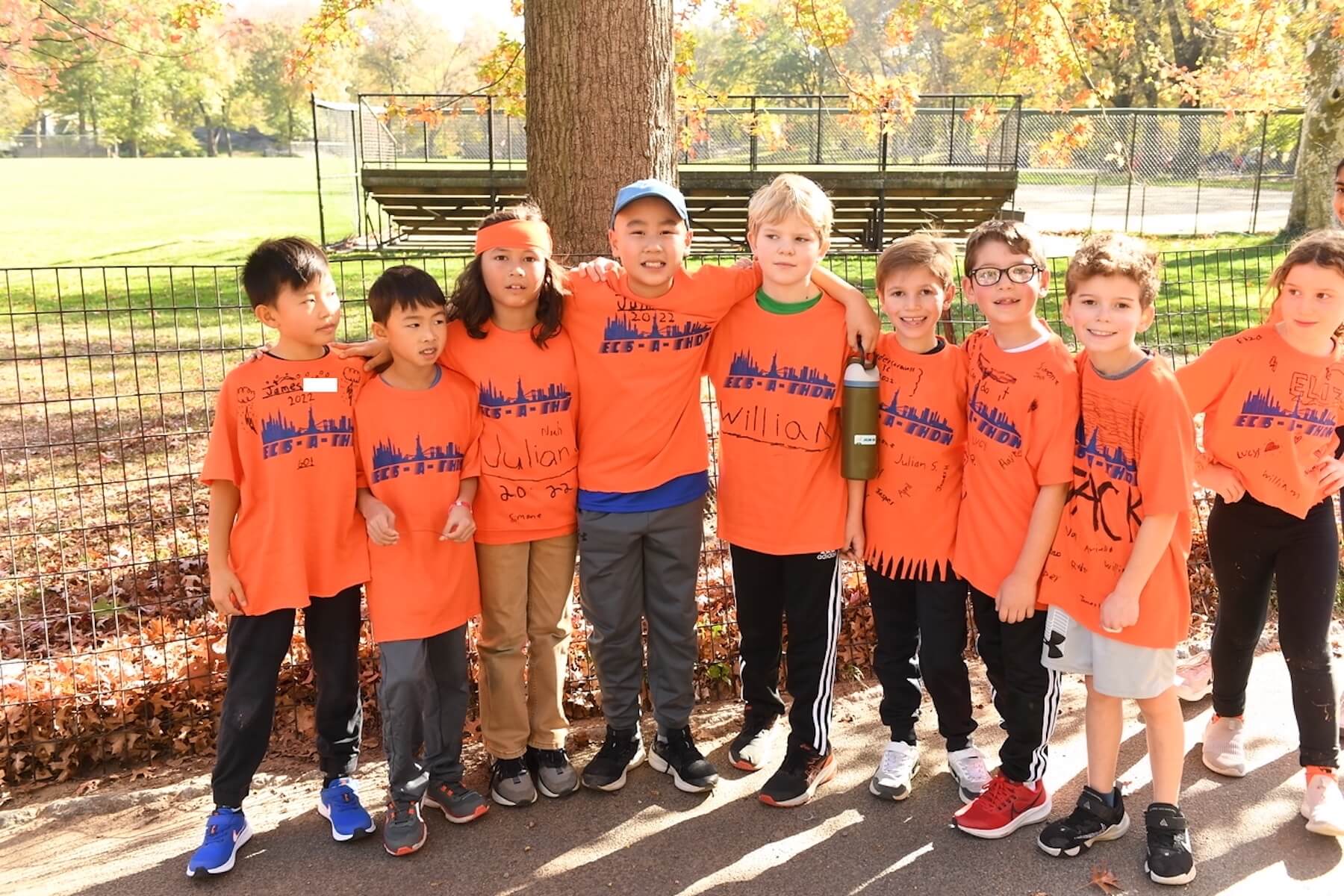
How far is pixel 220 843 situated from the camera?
308cm

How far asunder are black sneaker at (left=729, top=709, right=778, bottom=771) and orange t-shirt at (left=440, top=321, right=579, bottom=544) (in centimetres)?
106

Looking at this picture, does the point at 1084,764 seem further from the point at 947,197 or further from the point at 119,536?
the point at 947,197

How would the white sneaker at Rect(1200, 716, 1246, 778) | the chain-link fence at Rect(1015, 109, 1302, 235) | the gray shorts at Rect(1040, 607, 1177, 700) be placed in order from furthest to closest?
1. the chain-link fence at Rect(1015, 109, 1302, 235)
2. the white sneaker at Rect(1200, 716, 1246, 778)
3. the gray shorts at Rect(1040, 607, 1177, 700)

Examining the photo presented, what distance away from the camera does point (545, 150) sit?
14.8 feet

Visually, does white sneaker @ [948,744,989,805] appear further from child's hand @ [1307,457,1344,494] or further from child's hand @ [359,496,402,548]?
child's hand @ [359,496,402,548]

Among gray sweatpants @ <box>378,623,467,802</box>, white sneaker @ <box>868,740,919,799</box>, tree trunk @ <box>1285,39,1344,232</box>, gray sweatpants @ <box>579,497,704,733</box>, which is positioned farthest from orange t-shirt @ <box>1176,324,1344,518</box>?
tree trunk @ <box>1285,39,1344,232</box>

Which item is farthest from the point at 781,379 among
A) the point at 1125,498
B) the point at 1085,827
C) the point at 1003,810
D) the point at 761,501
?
the point at 1085,827

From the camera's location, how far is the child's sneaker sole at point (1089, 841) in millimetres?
3096

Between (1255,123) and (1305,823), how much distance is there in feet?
83.9

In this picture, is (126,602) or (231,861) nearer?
(231,861)

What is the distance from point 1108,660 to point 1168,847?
59cm

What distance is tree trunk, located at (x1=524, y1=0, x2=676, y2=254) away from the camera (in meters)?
4.34

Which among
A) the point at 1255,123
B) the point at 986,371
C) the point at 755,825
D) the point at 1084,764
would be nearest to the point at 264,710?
the point at 755,825

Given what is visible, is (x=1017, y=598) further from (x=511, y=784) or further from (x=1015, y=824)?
(x=511, y=784)
